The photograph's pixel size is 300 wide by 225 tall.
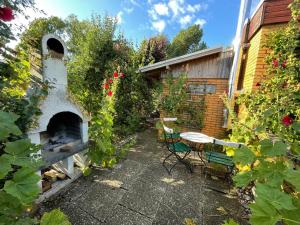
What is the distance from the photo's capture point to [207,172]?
3.77 metres

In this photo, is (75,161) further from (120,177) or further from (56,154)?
(120,177)

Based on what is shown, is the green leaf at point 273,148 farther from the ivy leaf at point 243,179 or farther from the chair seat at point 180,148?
the chair seat at point 180,148

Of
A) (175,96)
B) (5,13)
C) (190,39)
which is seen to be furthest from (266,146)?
(190,39)

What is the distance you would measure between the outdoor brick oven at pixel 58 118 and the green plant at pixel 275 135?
9.03ft

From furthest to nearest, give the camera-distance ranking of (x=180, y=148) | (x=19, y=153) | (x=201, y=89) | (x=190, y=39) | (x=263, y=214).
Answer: (x=190, y=39), (x=201, y=89), (x=180, y=148), (x=19, y=153), (x=263, y=214)

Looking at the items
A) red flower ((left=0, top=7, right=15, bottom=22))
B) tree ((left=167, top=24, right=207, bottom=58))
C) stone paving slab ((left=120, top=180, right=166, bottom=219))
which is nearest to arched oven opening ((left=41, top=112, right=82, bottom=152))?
stone paving slab ((left=120, top=180, right=166, bottom=219))

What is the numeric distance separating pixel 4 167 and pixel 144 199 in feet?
8.00

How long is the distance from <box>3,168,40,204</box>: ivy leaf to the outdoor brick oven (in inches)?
73.0

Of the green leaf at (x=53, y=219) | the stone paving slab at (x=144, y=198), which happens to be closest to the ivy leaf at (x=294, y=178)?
the green leaf at (x=53, y=219)

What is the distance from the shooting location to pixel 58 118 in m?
3.67

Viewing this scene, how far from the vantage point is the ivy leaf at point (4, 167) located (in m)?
0.77

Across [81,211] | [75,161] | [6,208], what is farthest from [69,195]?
[6,208]

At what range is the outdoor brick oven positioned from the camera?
8.37 ft

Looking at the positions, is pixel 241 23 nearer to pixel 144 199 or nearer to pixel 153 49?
pixel 144 199
